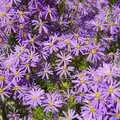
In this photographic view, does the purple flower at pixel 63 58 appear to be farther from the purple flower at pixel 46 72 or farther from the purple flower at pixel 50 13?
the purple flower at pixel 50 13

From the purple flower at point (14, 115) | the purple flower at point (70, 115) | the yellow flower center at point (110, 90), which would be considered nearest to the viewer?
the yellow flower center at point (110, 90)

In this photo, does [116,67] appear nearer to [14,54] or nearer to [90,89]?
[90,89]

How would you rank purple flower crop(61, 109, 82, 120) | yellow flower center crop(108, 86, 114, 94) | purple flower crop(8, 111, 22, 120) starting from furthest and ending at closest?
purple flower crop(8, 111, 22, 120)
purple flower crop(61, 109, 82, 120)
yellow flower center crop(108, 86, 114, 94)

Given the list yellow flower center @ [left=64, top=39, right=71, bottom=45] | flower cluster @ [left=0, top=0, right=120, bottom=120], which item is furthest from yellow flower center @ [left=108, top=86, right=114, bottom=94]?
yellow flower center @ [left=64, top=39, right=71, bottom=45]

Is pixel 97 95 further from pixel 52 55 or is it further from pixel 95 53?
pixel 52 55

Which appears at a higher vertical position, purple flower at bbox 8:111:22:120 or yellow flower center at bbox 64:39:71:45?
yellow flower center at bbox 64:39:71:45

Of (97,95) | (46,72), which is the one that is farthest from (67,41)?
(97,95)

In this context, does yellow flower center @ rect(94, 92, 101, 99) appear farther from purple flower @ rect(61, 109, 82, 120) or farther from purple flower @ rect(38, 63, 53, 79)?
purple flower @ rect(38, 63, 53, 79)

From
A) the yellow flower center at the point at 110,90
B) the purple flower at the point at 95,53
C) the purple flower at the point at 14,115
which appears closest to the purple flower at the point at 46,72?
the purple flower at the point at 95,53

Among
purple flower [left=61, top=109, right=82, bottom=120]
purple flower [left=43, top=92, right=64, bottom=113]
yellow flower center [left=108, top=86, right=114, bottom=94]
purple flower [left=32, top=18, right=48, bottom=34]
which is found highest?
purple flower [left=32, top=18, right=48, bottom=34]
